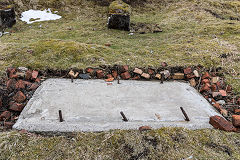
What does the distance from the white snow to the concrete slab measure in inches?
176

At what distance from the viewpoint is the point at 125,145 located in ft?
5.73

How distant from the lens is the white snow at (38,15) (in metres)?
6.17

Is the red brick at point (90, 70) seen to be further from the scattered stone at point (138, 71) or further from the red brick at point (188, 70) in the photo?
the red brick at point (188, 70)

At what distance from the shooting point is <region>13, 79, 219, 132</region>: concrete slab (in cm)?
199

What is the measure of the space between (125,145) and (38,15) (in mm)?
6362

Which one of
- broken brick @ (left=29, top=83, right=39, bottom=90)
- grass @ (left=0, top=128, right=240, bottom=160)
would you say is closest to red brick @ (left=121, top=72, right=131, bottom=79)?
grass @ (left=0, top=128, right=240, bottom=160)

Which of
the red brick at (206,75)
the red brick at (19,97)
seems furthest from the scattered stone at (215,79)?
the red brick at (19,97)

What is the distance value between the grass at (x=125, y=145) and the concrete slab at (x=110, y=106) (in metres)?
0.14

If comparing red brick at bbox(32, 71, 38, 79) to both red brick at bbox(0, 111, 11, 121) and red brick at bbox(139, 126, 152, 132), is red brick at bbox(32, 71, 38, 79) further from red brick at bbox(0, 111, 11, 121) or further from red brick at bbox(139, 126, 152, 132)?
red brick at bbox(139, 126, 152, 132)

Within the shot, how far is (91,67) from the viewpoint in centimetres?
303

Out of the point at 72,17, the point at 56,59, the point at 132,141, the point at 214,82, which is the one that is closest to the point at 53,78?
the point at 56,59

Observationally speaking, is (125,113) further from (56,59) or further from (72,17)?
(72,17)

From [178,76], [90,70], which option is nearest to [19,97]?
[90,70]

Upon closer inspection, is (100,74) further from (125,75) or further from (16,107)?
(16,107)
